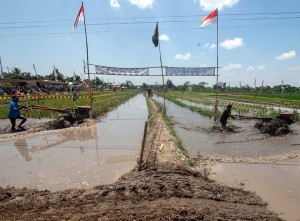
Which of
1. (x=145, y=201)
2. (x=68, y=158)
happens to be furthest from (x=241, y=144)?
(x=145, y=201)

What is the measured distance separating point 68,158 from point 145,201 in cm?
Result: 438

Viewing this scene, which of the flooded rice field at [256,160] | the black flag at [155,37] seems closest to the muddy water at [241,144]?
the flooded rice field at [256,160]

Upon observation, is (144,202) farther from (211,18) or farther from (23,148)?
(211,18)

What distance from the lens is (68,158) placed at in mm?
8703

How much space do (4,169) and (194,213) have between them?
569 cm

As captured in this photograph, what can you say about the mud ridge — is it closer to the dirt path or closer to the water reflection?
the dirt path

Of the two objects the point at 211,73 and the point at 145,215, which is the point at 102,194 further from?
the point at 211,73

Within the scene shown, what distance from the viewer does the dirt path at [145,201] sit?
4.51 m

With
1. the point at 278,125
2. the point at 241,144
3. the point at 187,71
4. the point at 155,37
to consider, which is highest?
the point at 155,37

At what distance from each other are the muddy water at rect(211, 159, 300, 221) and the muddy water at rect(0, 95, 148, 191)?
106 inches

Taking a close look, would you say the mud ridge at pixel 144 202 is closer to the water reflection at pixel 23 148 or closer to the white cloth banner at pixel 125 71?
the water reflection at pixel 23 148

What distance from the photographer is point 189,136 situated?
13.5 meters

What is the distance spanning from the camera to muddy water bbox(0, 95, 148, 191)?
6797 mm

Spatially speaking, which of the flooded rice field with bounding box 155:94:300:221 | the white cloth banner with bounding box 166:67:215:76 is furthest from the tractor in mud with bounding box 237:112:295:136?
the white cloth banner with bounding box 166:67:215:76
